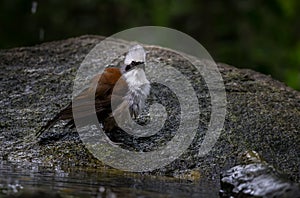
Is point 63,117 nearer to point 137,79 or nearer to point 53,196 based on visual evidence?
point 137,79

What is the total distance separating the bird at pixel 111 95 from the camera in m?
4.54

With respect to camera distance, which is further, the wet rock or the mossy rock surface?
the mossy rock surface

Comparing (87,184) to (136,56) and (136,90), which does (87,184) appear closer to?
(136,90)

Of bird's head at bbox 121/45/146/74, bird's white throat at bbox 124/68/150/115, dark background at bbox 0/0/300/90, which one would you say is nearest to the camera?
bird's white throat at bbox 124/68/150/115

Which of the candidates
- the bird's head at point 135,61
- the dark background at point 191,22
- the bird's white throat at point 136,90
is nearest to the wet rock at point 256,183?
the bird's white throat at point 136,90

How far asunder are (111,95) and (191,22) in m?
6.33

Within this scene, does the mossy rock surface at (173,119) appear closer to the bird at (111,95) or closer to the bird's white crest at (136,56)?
the bird at (111,95)

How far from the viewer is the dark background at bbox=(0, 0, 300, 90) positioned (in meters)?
9.71

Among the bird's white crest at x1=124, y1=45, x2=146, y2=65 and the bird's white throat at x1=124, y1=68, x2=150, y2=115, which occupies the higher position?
the bird's white crest at x1=124, y1=45, x2=146, y2=65

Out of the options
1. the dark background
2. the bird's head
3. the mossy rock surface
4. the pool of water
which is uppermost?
the dark background

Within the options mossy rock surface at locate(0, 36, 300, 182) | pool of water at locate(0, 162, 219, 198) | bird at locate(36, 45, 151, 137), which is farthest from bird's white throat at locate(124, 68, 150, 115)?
pool of water at locate(0, 162, 219, 198)

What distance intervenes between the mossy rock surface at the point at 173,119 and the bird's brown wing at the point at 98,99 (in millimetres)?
218

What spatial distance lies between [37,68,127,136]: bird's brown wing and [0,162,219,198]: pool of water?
39 centimetres

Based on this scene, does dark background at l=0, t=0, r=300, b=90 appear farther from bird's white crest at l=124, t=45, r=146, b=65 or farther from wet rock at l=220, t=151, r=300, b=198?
wet rock at l=220, t=151, r=300, b=198
